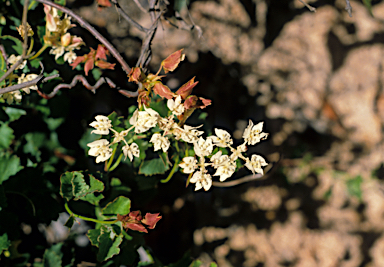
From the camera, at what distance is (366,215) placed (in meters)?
1.38

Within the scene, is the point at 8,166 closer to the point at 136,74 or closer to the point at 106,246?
the point at 106,246

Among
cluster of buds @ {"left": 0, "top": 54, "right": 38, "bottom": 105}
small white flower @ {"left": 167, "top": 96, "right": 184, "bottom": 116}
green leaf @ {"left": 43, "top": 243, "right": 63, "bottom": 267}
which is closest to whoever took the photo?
small white flower @ {"left": 167, "top": 96, "right": 184, "bottom": 116}

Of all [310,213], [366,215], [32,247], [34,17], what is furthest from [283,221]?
[34,17]

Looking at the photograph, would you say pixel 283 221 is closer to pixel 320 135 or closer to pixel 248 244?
pixel 248 244

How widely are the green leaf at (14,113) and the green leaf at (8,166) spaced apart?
0.10 m

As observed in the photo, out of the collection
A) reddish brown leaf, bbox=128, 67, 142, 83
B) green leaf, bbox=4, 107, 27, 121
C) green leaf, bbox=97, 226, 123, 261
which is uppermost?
reddish brown leaf, bbox=128, 67, 142, 83

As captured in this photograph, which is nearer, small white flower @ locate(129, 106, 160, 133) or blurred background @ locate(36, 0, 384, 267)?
small white flower @ locate(129, 106, 160, 133)

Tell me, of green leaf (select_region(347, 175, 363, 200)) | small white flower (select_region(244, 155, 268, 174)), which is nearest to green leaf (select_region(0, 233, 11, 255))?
small white flower (select_region(244, 155, 268, 174))

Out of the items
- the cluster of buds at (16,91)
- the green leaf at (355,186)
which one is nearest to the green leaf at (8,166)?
the cluster of buds at (16,91)

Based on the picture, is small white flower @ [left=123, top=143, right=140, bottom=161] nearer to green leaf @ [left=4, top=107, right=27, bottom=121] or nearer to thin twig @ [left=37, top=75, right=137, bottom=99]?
thin twig @ [left=37, top=75, right=137, bottom=99]

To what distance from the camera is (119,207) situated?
607 mm

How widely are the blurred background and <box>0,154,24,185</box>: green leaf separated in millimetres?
663

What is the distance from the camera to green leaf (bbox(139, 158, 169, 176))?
64cm

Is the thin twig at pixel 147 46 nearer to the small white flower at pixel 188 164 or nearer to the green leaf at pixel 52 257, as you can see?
the small white flower at pixel 188 164
